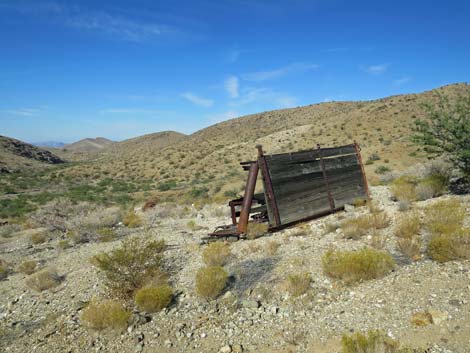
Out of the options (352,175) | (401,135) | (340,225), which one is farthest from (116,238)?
(401,135)

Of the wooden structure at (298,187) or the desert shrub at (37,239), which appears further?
the desert shrub at (37,239)

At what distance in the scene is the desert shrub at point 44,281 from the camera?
7.57 m

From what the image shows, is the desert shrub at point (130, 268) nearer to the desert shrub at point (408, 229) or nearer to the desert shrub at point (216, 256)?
the desert shrub at point (216, 256)

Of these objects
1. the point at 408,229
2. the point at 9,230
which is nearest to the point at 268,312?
the point at 408,229

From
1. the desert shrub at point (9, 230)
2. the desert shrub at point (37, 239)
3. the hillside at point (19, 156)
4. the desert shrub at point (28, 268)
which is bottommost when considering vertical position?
the desert shrub at point (28, 268)

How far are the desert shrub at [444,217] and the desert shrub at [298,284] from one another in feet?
9.48

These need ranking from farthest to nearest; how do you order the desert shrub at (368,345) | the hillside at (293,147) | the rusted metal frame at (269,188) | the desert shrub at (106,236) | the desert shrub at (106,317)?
the hillside at (293,147) < the desert shrub at (106,236) < the rusted metal frame at (269,188) < the desert shrub at (106,317) < the desert shrub at (368,345)

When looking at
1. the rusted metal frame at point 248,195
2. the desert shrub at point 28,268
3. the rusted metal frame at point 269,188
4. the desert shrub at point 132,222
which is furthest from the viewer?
the desert shrub at point 132,222

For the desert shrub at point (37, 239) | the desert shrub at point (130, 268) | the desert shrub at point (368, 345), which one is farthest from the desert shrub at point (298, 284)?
the desert shrub at point (37, 239)

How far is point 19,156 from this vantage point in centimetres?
7744

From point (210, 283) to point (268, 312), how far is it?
4.01 feet

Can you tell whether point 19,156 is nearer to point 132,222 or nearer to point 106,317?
point 132,222

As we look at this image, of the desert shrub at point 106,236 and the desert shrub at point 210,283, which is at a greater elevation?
the desert shrub at point 106,236

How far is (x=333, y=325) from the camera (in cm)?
462
